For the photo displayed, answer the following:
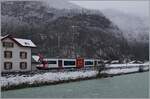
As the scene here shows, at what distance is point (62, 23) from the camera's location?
85500 mm

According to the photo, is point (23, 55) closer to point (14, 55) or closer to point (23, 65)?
point (23, 65)

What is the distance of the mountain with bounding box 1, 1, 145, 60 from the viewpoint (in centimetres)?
7362

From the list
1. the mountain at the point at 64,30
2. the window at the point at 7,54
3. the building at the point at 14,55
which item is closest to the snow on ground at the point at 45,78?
the building at the point at 14,55

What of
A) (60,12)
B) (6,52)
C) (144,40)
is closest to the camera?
(6,52)

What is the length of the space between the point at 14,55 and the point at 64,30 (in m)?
52.6

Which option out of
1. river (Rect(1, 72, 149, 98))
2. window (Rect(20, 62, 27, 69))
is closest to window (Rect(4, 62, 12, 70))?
window (Rect(20, 62, 27, 69))

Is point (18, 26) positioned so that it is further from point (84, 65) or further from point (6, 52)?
point (6, 52)

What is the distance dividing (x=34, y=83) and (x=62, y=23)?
198ft

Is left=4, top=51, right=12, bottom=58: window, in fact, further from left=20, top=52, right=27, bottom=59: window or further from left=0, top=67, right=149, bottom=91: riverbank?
left=0, top=67, right=149, bottom=91: riverbank

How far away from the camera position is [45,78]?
91.4 ft

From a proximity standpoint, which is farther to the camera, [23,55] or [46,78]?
Answer: [23,55]

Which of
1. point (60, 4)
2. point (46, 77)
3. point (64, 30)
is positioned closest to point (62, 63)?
point (46, 77)

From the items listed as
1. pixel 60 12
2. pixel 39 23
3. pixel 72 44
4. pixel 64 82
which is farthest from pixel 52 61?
pixel 60 12

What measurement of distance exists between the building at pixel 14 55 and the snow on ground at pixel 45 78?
114 inches
